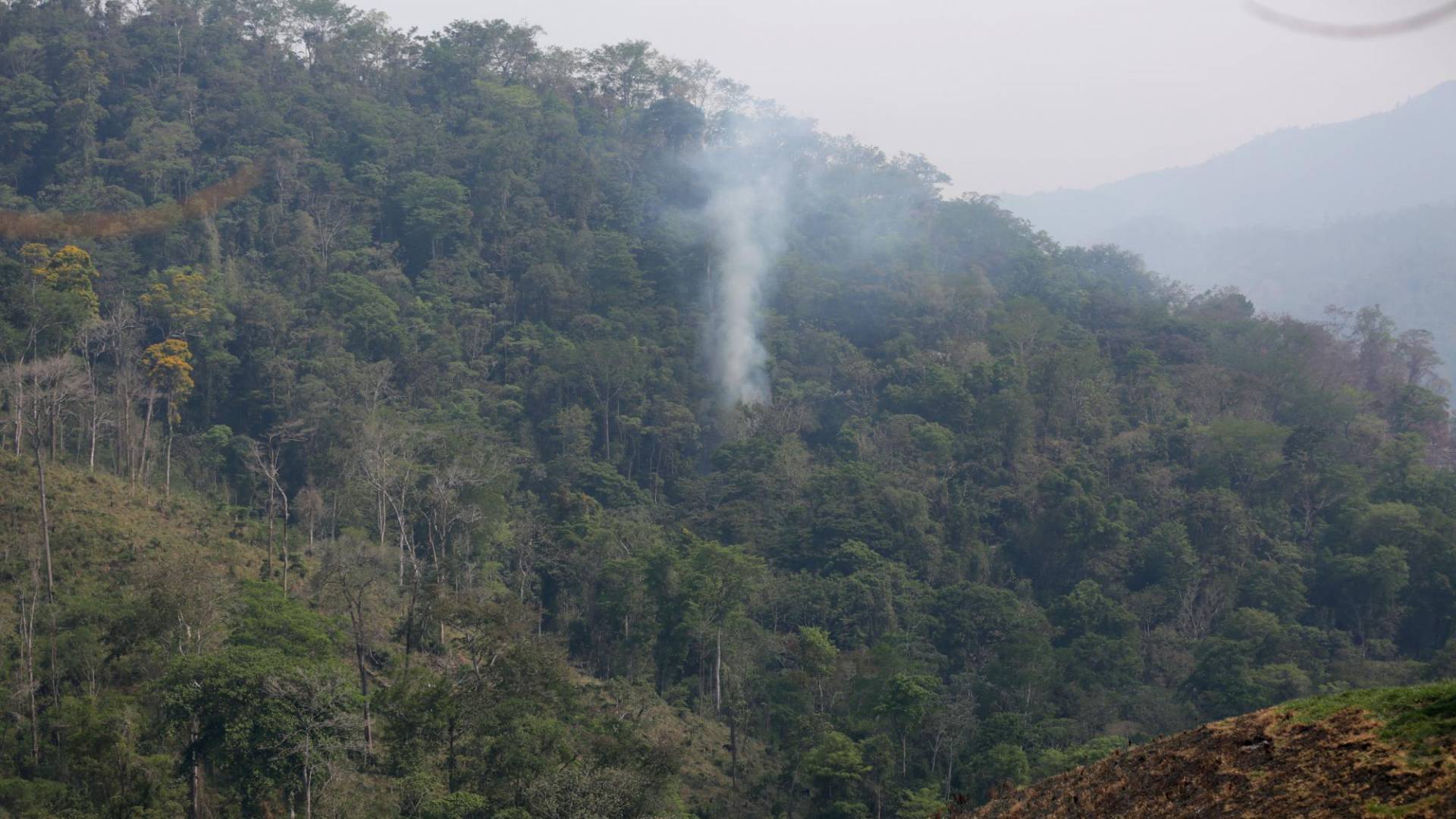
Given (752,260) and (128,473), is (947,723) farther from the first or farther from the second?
(752,260)

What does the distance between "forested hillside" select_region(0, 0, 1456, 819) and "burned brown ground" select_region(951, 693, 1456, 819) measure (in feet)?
30.8

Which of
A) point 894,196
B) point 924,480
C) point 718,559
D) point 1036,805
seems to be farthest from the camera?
point 894,196

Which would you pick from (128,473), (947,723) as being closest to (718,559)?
(947,723)

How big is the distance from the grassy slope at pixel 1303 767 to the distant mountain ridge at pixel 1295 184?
104 m

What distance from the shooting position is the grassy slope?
8.62m

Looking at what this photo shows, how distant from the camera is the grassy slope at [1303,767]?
28.3 feet

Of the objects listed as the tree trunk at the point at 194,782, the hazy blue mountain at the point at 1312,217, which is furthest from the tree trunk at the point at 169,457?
the hazy blue mountain at the point at 1312,217

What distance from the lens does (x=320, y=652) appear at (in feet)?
77.7

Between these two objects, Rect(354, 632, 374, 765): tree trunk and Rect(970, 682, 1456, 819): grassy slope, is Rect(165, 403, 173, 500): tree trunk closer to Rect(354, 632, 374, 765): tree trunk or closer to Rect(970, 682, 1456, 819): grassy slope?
Rect(354, 632, 374, 765): tree trunk


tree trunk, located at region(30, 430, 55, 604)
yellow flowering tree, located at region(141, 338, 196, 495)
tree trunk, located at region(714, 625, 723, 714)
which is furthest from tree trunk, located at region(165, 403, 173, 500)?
tree trunk, located at region(714, 625, 723, 714)

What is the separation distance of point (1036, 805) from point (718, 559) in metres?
18.2

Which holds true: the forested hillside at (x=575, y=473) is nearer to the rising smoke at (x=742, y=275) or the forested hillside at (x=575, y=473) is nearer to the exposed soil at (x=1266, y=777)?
the rising smoke at (x=742, y=275)

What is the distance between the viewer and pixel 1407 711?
965 centimetres

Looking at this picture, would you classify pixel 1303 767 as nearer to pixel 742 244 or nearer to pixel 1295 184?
pixel 742 244
